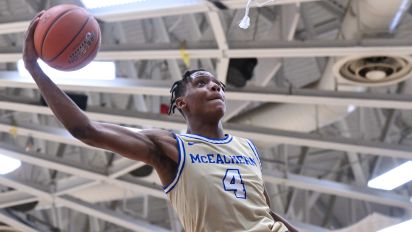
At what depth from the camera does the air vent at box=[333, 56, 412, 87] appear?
684 cm

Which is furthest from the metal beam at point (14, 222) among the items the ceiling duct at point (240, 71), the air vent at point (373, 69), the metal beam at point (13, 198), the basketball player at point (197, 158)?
the basketball player at point (197, 158)

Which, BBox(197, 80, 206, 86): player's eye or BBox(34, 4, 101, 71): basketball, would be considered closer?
BBox(197, 80, 206, 86): player's eye

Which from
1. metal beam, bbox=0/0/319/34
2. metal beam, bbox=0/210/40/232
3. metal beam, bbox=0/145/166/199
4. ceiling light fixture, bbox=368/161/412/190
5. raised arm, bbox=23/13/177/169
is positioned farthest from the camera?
metal beam, bbox=0/210/40/232

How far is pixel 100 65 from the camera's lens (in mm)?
8141

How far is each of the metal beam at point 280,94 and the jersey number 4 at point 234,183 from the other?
4.92m

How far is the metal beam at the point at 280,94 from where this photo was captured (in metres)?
7.55

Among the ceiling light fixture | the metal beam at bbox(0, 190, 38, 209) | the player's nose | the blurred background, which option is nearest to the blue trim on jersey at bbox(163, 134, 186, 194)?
the player's nose

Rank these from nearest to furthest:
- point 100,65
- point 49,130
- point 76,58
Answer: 1. point 76,58
2. point 100,65
3. point 49,130

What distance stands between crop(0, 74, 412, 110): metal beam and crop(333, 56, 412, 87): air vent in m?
0.30

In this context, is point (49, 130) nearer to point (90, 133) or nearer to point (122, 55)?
point (122, 55)

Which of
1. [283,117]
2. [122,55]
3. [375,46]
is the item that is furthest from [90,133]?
[283,117]

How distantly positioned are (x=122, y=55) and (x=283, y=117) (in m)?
2.36

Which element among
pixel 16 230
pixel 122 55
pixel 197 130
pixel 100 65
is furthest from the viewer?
pixel 16 230

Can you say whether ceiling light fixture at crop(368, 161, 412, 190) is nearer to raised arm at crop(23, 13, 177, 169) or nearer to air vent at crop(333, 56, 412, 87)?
air vent at crop(333, 56, 412, 87)
